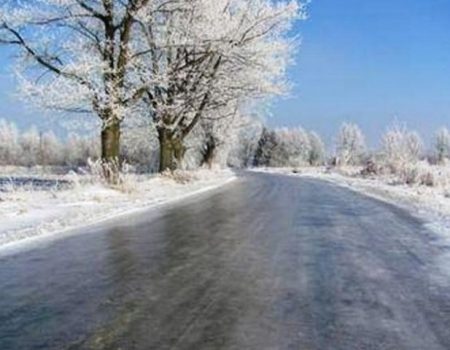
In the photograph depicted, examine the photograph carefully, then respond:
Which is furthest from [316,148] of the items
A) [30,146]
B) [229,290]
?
[229,290]

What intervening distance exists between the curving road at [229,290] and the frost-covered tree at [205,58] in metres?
15.9

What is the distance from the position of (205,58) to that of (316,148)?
160 meters

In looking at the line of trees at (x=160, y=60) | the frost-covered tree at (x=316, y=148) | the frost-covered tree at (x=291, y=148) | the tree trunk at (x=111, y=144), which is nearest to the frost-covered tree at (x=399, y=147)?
the line of trees at (x=160, y=60)

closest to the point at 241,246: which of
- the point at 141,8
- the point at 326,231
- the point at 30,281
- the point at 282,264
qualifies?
the point at 282,264

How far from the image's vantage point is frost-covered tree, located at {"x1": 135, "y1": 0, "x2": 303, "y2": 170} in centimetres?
3062

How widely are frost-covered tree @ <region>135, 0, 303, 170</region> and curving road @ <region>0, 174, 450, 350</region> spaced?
1589 centimetres

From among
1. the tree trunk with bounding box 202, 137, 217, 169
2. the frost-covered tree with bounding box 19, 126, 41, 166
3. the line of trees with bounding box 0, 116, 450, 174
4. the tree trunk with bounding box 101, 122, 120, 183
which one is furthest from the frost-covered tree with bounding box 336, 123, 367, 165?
the tree trunk with bounding box 101, 122, 120, 183

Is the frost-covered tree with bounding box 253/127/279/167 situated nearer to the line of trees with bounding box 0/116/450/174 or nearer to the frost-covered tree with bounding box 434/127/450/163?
the line of trees with bounding box 0/116/450/174

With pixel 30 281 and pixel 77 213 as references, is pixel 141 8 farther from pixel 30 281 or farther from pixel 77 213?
pixel 30 281

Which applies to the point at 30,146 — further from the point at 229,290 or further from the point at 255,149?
the point at 229,290

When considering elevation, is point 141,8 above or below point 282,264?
above

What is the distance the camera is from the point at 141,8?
87.7ft

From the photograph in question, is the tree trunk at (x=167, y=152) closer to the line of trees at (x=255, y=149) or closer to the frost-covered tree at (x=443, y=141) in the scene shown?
the line of trees at (x=255, y=149)

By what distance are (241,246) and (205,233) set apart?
204 cm
